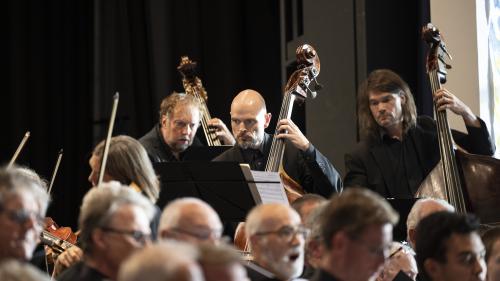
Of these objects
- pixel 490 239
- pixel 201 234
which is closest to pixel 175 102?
pixel 490 239

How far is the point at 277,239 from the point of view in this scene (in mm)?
3936

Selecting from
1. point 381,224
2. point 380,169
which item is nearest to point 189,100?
point 380,169

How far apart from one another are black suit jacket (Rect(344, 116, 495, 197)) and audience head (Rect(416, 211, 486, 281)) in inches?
79.2

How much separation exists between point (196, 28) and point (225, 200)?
3.49 metres

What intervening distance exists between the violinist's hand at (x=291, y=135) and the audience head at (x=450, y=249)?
1936 mm

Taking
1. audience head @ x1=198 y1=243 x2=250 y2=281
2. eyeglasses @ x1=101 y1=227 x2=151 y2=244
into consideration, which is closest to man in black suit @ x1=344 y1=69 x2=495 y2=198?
→ eyeglasses @ x1=101 y1=227 x2=151 y2=244

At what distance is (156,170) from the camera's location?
5188 millimetres

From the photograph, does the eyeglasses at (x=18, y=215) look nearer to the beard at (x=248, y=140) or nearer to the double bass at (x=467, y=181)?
the double bass at (x=467, y=181)

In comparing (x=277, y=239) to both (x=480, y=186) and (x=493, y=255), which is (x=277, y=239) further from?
(x=480, y=186)

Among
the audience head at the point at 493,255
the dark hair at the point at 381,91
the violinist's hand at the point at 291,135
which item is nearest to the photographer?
the audience head at the point at 493,255

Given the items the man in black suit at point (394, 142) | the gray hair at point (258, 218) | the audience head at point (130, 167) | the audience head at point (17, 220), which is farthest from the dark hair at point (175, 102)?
the audience head at point (17, 220)

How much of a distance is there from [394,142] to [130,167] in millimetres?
1842

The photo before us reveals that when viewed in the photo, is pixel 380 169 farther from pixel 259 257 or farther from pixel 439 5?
pixel 259 257

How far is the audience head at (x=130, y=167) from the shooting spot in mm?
4652
